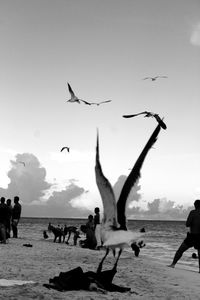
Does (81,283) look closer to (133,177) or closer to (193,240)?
(133,177)

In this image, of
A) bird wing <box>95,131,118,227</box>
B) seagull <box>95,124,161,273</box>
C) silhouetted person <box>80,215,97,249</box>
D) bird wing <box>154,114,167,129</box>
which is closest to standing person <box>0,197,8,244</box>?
silhouetted person <box>80,215,97,249</box>

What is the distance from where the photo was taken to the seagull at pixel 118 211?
6.28m

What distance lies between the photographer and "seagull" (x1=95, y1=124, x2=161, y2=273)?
628 centimetres

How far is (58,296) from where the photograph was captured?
21.3 ft

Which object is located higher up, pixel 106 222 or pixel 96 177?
pixel 96 177

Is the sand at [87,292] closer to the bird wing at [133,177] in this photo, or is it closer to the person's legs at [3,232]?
the bird wing at [133,177]

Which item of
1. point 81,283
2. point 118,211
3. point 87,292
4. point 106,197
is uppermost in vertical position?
point 106,197

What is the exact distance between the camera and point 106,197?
6.27 metres

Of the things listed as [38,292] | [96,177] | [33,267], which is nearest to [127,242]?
[96,177]

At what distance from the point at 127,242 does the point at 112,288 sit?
54.3 inches

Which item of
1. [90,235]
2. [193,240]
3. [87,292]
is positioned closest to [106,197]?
[87,292]

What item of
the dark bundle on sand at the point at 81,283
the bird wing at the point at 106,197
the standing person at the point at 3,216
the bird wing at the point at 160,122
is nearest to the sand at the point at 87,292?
the dark bundle on sand at the point at 81,283

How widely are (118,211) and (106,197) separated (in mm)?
485

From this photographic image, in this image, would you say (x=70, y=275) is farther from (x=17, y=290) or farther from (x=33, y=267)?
(x=33, y=267)
